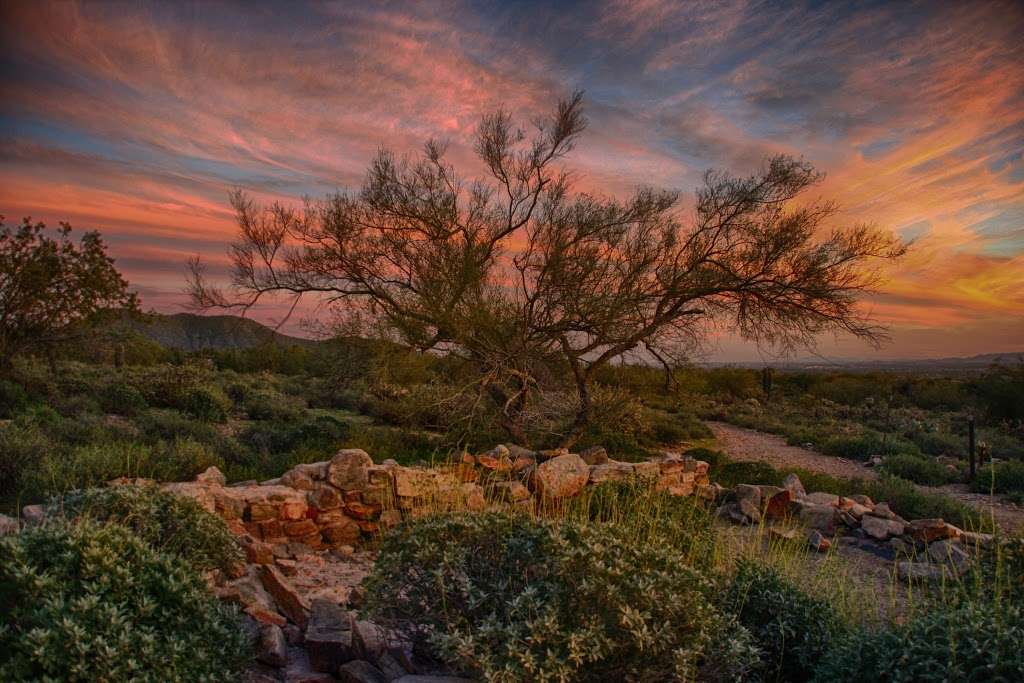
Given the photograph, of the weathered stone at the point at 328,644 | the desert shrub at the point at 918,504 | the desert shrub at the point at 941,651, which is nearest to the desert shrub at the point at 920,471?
the desert shrub at the point at 918,504

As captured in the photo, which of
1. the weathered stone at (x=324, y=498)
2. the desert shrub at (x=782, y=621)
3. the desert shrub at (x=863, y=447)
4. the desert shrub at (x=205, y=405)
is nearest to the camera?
the desert shrub at (x=782, y=621)

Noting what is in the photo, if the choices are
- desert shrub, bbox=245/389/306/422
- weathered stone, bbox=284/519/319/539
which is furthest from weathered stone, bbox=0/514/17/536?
desert shrub, bbox=245/389/306/422

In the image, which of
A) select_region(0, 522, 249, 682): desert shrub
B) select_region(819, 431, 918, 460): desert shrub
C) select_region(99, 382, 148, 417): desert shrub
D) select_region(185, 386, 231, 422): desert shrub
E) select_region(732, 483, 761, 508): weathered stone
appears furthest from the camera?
select_region(819, 431, 918, 460): desert shrub

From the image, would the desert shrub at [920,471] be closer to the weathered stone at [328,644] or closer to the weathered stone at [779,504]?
the weathered stone at [779,504]

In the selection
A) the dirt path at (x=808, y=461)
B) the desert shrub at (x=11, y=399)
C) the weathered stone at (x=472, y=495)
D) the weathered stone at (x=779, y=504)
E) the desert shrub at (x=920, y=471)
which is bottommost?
the dirt path at (x=808, y=461)

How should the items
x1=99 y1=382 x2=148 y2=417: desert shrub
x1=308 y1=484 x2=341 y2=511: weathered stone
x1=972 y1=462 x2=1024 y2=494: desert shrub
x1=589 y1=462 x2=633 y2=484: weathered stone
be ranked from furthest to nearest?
x1=99 y1=382 x2=148 y2=417: desert shrub
x1=972 y1=462 x2=1024 y2=494: desert shrub
x1=589 y1=462 x2=633 y2=484: weathered stone
x1=308 y1=484 x2=341 y2=511: weathered stone

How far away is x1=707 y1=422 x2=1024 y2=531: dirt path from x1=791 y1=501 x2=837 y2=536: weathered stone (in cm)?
283

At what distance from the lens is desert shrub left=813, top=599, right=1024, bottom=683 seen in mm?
2914

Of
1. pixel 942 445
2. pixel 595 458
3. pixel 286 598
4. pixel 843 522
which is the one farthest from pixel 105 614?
pixel 942 445

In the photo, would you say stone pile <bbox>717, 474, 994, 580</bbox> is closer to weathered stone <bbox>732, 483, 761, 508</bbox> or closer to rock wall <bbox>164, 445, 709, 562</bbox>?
weathered stone <bbox>732, 483, 761, 508</bbox>

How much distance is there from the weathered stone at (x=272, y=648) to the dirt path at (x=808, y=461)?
9.62 metres

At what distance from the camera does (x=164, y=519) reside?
459cm

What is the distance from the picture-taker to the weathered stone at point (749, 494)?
854cm

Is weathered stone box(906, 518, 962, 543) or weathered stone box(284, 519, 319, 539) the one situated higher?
weathered stone box(906, 518, 962, 543)
